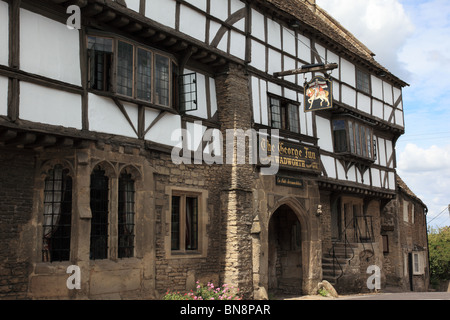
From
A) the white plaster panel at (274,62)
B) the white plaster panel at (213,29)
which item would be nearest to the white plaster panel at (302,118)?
the white plaster panel at (274,62)

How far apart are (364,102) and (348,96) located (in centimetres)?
152

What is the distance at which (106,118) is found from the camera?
429 inches

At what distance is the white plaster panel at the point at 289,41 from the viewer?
17194mm

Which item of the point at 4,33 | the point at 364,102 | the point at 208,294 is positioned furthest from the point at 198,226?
the point at 364,102

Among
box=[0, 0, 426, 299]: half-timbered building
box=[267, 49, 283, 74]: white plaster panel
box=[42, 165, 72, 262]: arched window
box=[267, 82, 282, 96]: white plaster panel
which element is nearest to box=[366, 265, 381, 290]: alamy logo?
box=[0, 0, 426, 299]: half-timbered building

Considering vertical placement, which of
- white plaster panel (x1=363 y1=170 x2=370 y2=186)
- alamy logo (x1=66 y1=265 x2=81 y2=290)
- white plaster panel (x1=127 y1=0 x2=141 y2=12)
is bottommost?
alamy logo (x1=66 y1=265 x2=81 y2=290)

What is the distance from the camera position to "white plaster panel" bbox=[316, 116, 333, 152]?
18.8 meters

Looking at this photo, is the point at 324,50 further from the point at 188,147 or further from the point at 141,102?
the point at 141,102

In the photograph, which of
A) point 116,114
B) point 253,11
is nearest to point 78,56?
point 116,114

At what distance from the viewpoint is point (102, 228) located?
35.5ft

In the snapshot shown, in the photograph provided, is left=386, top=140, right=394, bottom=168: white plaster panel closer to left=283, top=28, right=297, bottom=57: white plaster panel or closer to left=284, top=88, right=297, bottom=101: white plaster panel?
left=284, top=88, right=297, bottom=101: white plaster panel

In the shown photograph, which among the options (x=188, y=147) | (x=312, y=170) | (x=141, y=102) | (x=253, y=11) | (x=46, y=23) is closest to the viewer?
(x=46, y=23)

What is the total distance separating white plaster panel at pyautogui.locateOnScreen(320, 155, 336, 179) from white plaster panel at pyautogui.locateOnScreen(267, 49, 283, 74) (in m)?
4.10

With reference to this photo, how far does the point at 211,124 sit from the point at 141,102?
→ 2959mm
